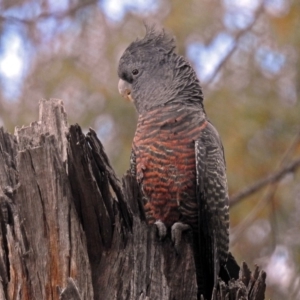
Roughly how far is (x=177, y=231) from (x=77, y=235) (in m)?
0.88

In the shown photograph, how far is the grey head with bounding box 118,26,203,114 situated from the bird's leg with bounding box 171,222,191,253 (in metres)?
0.99

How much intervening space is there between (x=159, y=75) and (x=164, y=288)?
1.97 m

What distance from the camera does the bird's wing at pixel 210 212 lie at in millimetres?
4457

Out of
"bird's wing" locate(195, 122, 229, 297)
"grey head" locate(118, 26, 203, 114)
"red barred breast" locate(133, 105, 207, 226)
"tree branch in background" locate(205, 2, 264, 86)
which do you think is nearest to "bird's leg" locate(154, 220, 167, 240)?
"red barred breast" locate(133, 105, 207, 226)

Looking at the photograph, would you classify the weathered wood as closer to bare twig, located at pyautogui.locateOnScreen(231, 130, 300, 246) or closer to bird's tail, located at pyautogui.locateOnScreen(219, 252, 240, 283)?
bird's tail, located at pyautogui.locateOnScreen(219, 252, 240, 283)

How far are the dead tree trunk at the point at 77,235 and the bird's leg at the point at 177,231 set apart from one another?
170 millimetres

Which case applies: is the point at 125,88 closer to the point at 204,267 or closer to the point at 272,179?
the point at 204,267

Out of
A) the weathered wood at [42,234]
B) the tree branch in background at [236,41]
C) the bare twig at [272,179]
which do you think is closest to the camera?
the weathered wood at [42,234]

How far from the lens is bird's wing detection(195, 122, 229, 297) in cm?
446

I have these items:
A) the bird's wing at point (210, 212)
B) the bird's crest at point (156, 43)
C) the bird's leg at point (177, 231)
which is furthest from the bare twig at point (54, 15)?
the bird's leg at point (177, 231)

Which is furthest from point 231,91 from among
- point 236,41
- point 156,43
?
point 156,43

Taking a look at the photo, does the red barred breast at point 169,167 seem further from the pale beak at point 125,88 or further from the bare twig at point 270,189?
the bare twig at point 270,189

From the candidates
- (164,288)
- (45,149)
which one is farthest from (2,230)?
(164,288)

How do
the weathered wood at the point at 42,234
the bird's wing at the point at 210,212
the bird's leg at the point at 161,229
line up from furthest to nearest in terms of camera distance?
1. the bird's wing at the point at 210,212
2. the bird's leg at the point at 161,229
3. the weathered wood at the point at 42,234
